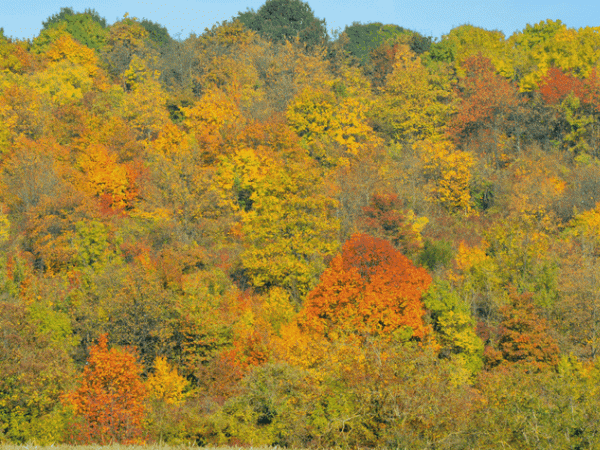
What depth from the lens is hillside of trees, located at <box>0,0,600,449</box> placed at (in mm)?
30547

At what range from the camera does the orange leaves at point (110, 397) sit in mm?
33312

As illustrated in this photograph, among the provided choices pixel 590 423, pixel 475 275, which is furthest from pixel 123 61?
pixel 590 423

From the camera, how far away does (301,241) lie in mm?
48688

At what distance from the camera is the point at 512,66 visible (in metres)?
83.9

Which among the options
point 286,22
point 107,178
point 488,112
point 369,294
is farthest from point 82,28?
point 369,294

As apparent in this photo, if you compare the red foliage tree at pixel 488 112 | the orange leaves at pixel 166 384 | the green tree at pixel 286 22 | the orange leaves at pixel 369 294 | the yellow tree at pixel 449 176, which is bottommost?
the orange leaves at pixel 166 384

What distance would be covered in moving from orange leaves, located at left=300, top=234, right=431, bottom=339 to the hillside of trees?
153 mm

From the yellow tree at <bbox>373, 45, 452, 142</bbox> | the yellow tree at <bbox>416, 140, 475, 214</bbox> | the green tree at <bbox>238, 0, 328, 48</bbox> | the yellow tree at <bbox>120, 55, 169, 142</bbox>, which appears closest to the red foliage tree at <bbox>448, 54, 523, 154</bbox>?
the yellow tree at <bbox>373, 45, 452, 142</bbox>

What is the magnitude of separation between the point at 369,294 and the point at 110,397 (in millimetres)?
17427

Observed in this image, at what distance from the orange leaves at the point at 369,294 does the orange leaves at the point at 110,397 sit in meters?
12.2

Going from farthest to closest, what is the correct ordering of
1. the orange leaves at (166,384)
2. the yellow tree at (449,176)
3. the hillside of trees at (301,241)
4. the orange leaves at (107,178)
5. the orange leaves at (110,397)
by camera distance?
the yellow tree at (449,176)
the orange leaves at (107,178)
the orange leaves at (166,384)
the orange leaves at (110,397)
the hillside of trees at (301,241)

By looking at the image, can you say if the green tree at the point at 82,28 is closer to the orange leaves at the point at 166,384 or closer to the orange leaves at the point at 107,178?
the orange leaves at the point at 107,178

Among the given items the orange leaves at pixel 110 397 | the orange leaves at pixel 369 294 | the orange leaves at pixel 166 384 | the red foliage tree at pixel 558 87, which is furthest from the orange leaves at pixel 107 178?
the red foliage tree at pixel 558 87

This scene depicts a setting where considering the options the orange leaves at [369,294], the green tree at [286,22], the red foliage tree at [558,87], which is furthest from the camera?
the green tree at [286,22]
